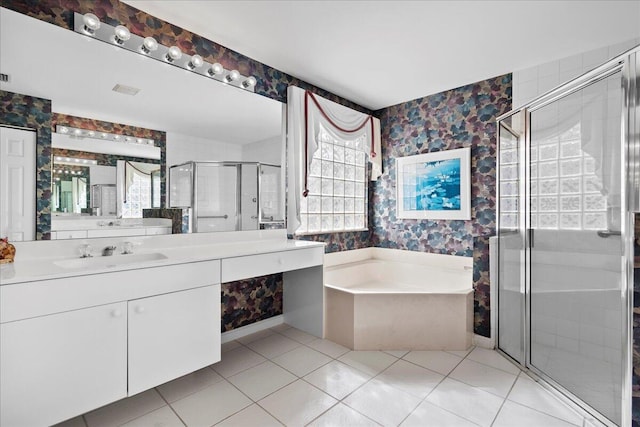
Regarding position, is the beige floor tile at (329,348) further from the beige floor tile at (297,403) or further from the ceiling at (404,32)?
the ceiling at (404,32)

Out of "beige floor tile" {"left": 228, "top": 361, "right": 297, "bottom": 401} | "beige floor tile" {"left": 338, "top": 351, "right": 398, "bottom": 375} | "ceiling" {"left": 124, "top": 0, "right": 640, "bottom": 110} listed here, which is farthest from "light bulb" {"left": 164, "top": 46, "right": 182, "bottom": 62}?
"beige floor tile" {"left": 338, "top": 351, "right": 398, "bottom": 375}

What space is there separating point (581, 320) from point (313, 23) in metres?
2.49

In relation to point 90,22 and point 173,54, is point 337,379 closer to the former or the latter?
point 173,54

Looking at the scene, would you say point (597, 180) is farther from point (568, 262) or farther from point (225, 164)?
point (225, 164)

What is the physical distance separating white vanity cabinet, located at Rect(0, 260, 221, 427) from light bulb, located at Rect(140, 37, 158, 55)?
1.42 meters

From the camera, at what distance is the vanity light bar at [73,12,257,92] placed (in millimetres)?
1793

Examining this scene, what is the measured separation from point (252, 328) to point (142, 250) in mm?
1222

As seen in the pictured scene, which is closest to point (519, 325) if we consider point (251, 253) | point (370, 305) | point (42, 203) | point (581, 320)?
point (581, 320)

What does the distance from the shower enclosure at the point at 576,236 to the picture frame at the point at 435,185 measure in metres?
0.64

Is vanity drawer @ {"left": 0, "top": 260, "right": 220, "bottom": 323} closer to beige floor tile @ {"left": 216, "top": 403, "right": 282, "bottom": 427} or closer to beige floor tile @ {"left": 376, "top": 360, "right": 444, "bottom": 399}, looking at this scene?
beige floor tile @ {"left": 216, "top": 403, "right": 282, "bottom": 427}

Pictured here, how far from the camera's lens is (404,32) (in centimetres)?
219

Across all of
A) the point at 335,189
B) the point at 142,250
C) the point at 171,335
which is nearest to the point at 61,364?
the point at 171,335

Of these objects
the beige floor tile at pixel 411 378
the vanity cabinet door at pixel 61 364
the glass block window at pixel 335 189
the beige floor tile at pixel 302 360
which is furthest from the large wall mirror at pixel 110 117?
the beige floor tile at pixel 411 378

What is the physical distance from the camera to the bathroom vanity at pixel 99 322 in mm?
1271
